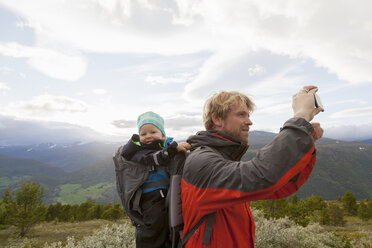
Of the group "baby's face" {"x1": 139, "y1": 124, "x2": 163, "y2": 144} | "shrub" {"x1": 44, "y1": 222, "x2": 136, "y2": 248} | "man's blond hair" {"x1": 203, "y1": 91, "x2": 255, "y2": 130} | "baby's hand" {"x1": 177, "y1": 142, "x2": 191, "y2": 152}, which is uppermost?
"man's blond hair" {"x1": 203, "y1": 91, "x2": 255, "y2": 130}

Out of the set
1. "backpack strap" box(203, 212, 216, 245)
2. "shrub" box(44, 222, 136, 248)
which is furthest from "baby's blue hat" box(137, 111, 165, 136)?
"shrub" box(44, 222, 136, 248)

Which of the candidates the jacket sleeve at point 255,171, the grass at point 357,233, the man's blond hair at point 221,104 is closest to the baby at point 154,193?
the man's blond hair at point 221,104

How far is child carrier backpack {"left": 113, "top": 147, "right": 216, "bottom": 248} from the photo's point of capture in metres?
2.41

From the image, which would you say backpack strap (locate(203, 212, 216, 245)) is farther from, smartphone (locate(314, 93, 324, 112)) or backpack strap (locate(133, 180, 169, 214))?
smartphone (locate(314, 93, 324, 112))

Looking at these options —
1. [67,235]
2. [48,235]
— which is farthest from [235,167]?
[48,235]

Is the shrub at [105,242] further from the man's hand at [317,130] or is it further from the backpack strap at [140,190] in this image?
the man's hand at [317,130]

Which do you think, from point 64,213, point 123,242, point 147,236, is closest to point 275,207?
point 123,242

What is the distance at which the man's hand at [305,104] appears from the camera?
1722 mm

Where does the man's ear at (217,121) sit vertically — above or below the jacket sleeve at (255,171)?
above

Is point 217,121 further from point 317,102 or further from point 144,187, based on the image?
point 144,187

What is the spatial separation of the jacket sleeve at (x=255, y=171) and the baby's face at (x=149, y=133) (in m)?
1.98

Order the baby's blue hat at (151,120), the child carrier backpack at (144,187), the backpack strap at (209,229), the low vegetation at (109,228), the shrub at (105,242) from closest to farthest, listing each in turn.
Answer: the backpack strap at (209,229), the child carrier backpack at (144,187), the baby's blue hat at (151,120), the shrub at (105,242), the low vegetation at (109,228)

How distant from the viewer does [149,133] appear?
3.95m

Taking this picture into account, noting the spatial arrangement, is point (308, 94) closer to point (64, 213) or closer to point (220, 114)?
point (220, 114)
